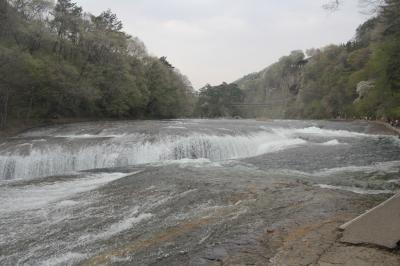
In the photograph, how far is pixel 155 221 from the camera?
24.4 ft

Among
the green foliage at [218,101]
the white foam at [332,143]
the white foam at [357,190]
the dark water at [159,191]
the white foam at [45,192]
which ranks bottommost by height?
the white foam at [45,192]

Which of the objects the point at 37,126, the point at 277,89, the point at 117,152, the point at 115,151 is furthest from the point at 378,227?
the point at 277,89

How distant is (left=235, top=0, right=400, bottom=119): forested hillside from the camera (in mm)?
29031

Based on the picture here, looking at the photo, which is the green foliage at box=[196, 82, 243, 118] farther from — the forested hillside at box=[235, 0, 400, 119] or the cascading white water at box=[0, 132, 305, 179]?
the cascading white water at box=[0, 132, 305, 179]

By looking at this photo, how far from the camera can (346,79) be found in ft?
193

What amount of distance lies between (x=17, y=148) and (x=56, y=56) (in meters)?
20.2

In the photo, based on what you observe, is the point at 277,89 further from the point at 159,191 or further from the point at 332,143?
the point at 159,191

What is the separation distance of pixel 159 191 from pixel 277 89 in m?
124

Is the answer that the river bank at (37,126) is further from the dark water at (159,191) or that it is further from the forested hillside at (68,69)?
the dark water at (159,191)

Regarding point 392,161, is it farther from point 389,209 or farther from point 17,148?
point 17,148

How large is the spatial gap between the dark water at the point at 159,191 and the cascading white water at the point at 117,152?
0.05m

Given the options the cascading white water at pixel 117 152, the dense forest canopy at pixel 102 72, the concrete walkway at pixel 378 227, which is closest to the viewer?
the concrete walkway at pixel 378 227

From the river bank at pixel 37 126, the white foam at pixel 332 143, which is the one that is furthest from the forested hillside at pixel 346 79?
the white foam at pixel 332 143

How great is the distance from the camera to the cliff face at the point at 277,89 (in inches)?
4537
